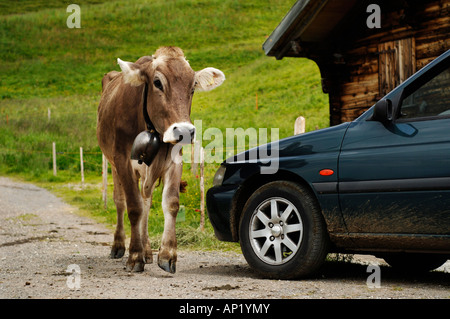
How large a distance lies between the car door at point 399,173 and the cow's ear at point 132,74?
266 centimetres

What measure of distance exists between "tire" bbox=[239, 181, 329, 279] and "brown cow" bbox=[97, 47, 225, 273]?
1.03 m

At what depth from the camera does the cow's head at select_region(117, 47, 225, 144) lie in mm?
6664

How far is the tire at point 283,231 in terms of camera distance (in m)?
5.96

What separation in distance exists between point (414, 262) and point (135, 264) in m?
3.18

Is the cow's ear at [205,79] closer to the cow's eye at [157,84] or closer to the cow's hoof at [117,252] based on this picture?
the cow's eye at [157,84]

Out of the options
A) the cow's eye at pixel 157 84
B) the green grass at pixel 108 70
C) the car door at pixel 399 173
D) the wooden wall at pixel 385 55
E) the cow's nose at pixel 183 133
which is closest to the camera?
the car door at pixel 399 173

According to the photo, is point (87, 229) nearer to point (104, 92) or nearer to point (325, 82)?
point (104, 92)

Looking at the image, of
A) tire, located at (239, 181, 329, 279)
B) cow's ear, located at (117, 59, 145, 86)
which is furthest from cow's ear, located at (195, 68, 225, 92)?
tire, located at (239, 181, 329, 279)

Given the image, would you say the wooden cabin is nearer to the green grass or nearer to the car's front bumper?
the green grass

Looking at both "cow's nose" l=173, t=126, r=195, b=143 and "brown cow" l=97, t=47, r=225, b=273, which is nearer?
"cow's nose" l=173, t=126, r=195, b=143

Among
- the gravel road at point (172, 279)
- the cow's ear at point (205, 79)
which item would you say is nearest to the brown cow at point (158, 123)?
the cow's ear at point (205, 79)

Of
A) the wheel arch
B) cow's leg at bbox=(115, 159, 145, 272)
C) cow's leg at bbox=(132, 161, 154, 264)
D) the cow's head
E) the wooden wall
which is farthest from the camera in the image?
the wooden wall

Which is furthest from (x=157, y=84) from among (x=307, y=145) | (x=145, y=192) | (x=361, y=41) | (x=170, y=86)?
(x=361, y=41)

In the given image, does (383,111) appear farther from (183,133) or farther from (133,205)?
(133,205)
